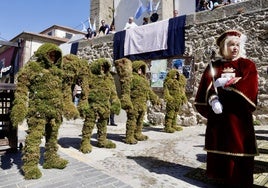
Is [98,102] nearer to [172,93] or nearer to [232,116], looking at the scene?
[232,116]

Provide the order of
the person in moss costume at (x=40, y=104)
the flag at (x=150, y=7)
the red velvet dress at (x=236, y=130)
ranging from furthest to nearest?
the flag at (x=150, y=7), the person in moss costume at (x=40, y=104), the red velvet dress at (x=236, y=130)

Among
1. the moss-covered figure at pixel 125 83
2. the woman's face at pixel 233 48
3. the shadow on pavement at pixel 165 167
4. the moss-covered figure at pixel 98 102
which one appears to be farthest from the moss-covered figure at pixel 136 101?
the woman's face at pixel 233 48

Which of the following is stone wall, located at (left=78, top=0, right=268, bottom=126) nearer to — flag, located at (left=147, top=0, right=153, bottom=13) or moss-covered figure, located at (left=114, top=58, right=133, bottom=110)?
moss-covered figure, located at (left=114, top=58, right=133, bottom=110)

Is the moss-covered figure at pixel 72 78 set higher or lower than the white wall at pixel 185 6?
lower

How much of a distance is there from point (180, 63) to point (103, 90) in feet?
17.7

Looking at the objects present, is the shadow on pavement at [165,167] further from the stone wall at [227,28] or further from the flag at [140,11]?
the flag at [140,11]

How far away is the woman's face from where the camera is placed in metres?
3.37

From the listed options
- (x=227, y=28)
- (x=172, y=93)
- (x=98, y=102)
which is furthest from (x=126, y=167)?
(x=227, y=28)

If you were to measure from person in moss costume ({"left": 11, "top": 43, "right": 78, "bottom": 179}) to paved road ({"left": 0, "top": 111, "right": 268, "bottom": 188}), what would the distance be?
23 cm

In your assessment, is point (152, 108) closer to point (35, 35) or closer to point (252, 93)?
point (252, 93)

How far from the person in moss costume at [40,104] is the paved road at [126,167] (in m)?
0.23

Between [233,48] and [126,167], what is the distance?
95.5 inches

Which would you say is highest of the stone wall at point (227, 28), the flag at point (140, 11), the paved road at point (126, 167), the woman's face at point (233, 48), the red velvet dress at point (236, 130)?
the flag at point (140, 11)

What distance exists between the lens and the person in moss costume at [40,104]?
382 cm
